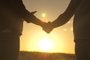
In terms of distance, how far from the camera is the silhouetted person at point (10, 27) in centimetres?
359

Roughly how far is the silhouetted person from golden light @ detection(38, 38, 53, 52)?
9.81 ft

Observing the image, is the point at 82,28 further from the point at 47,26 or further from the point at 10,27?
the point at 47,26

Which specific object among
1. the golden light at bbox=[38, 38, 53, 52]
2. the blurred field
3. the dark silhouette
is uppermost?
the dark silhouette

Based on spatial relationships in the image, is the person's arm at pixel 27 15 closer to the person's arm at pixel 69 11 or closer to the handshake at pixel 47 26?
the handshake at pixel 47 26

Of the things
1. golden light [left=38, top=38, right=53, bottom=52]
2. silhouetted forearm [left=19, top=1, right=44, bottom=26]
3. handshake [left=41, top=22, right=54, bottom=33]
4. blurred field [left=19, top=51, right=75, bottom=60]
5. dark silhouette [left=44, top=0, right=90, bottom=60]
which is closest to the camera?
dark silhouette [left=44, top=0, right=90, bottom=60]

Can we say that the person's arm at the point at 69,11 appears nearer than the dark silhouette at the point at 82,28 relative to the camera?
No

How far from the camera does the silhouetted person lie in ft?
11.8

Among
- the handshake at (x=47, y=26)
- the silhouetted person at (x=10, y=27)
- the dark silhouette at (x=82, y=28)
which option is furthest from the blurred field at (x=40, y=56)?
the dark silhouette at (x=82, y=28)

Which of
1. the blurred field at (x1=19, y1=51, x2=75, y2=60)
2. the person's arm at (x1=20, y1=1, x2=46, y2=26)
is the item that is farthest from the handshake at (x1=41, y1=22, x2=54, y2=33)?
the blurred field at (x1=19, y1=51, x2=75, y2=60)

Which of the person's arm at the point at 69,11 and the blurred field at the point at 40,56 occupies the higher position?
the person's arm at the point at 69,11

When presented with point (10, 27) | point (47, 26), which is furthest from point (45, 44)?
point (10, 27)

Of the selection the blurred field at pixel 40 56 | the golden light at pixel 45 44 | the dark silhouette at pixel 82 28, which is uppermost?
the dark silhouette at pixel 82 28

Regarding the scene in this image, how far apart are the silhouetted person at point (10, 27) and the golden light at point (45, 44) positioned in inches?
118

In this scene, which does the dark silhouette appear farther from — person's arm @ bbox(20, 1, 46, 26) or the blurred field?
the blurred field
